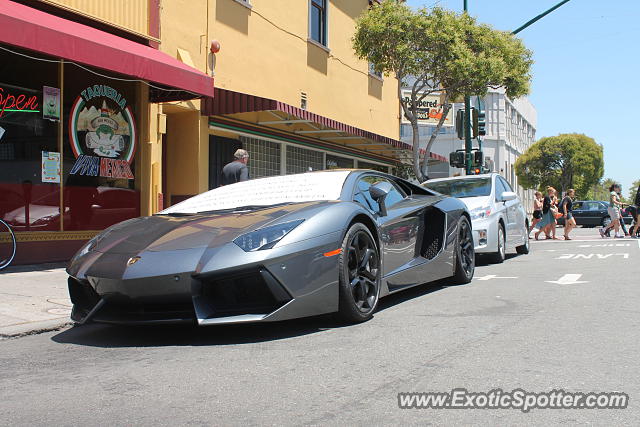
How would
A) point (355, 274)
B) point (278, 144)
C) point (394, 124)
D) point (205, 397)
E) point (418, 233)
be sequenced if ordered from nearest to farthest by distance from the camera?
point (205, 397)
point (355, 274)
point (418, 233)
point (278, 144)
point (394, 124)

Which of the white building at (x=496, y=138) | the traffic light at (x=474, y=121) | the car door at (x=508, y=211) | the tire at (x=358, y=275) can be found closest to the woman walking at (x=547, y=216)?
the traffic light at (x=474, y=121)

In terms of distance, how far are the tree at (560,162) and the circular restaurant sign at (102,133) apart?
51.6 metres

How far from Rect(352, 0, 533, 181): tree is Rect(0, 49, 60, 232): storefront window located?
27.4ft

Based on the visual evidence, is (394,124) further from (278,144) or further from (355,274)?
(355,274)

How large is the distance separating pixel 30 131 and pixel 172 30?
339 centimetres

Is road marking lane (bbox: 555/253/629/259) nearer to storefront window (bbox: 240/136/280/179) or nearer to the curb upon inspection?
storefront window (bbox: 240/136/280/179)

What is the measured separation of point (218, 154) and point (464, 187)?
15.6ft

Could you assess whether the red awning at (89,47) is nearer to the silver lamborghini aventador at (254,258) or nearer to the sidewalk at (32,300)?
the sidewalk at (32,300)

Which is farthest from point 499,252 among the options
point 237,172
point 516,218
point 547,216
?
point 547,216

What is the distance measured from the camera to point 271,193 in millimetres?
5148

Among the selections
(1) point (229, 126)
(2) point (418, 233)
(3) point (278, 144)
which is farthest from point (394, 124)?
(2) point (418, 233)

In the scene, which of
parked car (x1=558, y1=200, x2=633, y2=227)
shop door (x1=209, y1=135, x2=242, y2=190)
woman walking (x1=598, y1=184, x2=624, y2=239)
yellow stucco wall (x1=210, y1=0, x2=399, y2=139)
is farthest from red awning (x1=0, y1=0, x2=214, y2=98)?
parked car (x1=558, y1=200, x2=633, y2=227)

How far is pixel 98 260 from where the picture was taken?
414cm

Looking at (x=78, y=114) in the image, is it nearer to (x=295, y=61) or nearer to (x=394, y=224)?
(x=394, y=224)
